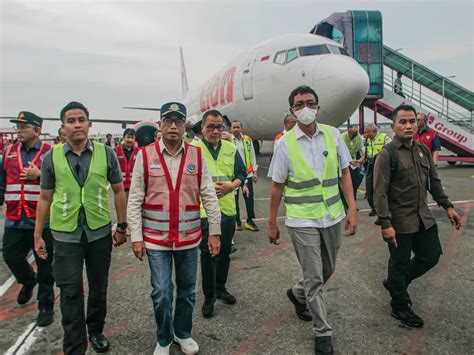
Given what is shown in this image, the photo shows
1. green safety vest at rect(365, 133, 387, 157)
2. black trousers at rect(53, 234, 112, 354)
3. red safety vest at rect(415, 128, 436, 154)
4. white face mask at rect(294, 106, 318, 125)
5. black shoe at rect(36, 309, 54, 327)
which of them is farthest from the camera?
green safety vest at rect(365, 133, 387, 157)

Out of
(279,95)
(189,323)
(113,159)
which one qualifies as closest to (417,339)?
(189,323)

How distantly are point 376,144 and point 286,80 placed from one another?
3.26m

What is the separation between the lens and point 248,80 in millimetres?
11359

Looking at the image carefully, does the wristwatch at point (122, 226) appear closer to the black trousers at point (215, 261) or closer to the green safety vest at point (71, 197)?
the green safety vest at point (71, 197)

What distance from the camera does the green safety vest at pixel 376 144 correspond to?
7766mm

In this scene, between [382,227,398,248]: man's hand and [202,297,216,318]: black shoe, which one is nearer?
[382,227,398,248]: man's hand

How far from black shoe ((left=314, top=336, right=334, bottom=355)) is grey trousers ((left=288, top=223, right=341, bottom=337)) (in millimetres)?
35

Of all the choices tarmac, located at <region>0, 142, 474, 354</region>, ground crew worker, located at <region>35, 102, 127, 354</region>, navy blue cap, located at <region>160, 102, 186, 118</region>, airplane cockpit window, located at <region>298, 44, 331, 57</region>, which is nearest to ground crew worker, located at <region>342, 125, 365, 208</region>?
tarmac, located at <region>0, 142, 474, 354</region>

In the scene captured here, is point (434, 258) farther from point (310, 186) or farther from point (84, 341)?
point (84, 341)

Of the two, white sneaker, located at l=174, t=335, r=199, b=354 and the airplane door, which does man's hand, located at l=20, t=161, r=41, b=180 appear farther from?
the airplane door

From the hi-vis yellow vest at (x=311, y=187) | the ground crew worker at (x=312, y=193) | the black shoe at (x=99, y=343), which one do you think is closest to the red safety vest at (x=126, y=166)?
the black shoe at (x=99, y=343)

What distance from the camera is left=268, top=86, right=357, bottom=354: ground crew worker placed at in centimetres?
279

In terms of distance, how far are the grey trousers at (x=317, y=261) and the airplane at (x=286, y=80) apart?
669 centimetres

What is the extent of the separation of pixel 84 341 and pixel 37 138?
2.15 m
